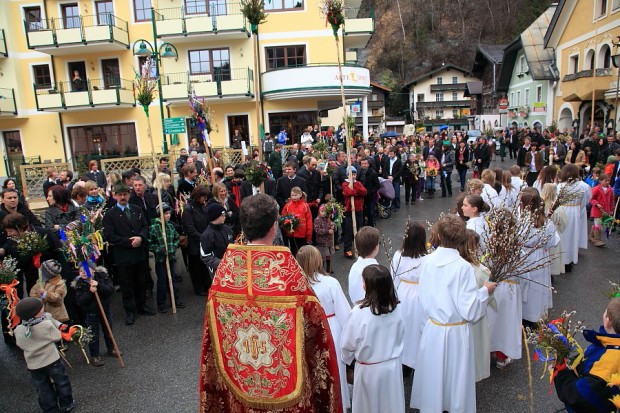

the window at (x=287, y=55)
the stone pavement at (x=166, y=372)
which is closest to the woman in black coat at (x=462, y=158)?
the stone pavement at (x=166, y=372)

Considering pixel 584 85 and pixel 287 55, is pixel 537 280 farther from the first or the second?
pixel 584 85

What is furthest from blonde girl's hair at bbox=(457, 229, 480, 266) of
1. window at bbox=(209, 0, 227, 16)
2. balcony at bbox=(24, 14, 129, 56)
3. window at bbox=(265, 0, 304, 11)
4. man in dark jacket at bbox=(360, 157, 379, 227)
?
balcony at bbox=(24, 14, 129, 56)

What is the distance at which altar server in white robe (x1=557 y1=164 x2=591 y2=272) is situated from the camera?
308 inches

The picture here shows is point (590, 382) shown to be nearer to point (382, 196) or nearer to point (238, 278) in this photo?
point (238, 278)

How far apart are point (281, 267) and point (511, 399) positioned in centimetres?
330

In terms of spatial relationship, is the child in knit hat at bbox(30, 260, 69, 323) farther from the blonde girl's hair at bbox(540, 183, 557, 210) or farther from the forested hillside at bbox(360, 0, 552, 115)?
the forested hillside at bbox(360, 0, 552, 115)

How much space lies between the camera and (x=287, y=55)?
78.3 ft

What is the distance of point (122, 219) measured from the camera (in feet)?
21.4

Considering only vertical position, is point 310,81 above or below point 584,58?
below

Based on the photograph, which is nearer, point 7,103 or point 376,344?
point 376,344

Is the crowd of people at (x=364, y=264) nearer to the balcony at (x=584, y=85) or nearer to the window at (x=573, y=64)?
the balcony at (x=584, y=85)

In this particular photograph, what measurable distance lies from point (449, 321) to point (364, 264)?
1.01 m

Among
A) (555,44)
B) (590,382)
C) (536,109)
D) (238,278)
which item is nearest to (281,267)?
(238,278)

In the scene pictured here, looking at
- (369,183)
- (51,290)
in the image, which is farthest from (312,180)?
(51,290)
